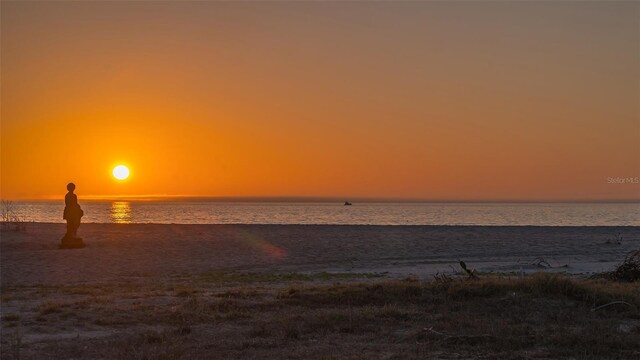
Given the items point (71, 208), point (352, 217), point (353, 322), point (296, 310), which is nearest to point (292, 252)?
point (71, 208)

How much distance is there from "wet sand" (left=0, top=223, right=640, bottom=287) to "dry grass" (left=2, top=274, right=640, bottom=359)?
6.60 m

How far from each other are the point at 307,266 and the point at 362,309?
1212 centimetres

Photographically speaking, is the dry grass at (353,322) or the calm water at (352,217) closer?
the dry grass at (353,322)

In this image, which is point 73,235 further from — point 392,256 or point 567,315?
point 567,315

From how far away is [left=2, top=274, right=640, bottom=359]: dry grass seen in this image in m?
10.2

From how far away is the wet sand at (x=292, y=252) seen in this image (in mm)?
23047

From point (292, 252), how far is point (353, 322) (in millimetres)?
18221

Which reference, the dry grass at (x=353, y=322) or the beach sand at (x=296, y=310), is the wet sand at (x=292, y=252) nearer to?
the beach sand at (x=296, y=310)

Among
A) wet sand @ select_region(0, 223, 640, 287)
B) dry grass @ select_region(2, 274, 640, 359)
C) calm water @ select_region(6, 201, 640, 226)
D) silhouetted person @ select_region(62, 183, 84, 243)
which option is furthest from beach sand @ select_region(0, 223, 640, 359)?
calm water @ select_region(6, 201, 640, 226)

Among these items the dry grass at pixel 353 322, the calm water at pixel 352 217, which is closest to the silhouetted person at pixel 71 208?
the dry grass at pixel 353 322

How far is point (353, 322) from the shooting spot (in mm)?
12219

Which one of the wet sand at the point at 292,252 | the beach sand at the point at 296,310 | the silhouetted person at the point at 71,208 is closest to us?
the beach sand at the point at 296,310

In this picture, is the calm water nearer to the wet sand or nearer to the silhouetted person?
the wet sand

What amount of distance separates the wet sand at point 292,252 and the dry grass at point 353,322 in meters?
6.60
